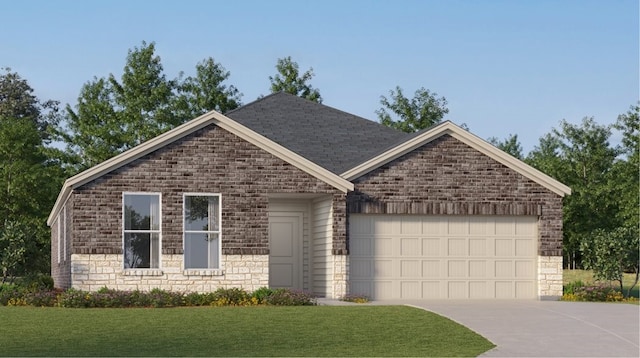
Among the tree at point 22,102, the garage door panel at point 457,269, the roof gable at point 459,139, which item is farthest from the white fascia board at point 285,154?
the tree at point 22,102

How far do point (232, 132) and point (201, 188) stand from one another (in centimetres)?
177

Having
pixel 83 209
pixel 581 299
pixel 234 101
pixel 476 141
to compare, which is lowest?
pixel 581 299

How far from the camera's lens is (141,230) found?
92.8 ft

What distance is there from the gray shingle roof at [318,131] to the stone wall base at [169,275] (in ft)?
13.2

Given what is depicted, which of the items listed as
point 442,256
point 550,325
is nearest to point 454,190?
point 442,256

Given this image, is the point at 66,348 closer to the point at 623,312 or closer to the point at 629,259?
the point at 623,312

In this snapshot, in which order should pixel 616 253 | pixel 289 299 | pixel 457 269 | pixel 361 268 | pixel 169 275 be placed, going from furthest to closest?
pixel 616 253
pixel 457 269
pixel 361 268
pixel 169 275
pixel 289 299

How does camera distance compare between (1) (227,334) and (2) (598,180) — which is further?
(2) (598,180)

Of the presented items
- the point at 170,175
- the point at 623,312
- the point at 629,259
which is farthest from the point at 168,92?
the point at 623,312

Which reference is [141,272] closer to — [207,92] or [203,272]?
[203,272]

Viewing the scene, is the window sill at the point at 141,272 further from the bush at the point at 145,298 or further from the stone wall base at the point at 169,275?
the bush at the point at 145,298

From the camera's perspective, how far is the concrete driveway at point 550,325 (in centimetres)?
1944

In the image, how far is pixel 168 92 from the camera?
164 feet

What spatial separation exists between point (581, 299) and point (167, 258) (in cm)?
1158
